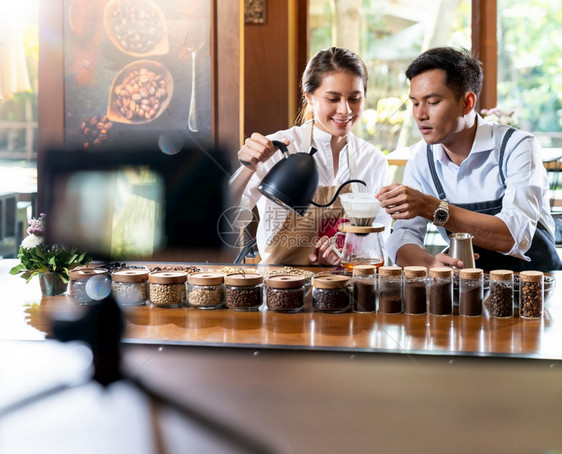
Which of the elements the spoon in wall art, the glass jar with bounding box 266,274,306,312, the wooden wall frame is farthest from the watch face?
the spoon in wall art

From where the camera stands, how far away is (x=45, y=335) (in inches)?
60.2

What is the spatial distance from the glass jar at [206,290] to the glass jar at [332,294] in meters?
0.23

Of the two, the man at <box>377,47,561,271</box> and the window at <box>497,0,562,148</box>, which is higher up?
the window at <box>497,0,562,148</box>

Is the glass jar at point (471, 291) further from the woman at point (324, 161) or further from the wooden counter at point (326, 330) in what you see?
the woman at point (324, 161)

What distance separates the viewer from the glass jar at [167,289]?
68.2 inches

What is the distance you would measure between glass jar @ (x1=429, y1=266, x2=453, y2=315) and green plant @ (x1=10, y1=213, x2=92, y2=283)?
0.97 m

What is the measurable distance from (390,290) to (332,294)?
5.5 inches

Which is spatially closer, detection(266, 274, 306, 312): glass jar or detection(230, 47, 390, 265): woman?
detection(266, 274, 306, 312): glass jar

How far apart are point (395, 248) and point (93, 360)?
111 cm

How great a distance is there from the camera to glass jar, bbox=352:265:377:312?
5.51 ft

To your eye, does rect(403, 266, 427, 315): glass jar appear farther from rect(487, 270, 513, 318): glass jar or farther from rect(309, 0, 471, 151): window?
rect(309, 0, 471, 151): window

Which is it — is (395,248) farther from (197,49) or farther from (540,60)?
(540,60)

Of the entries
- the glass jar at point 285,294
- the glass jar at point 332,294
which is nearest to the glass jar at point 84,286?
the glass jar at point 285,294

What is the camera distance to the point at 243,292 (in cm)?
169
